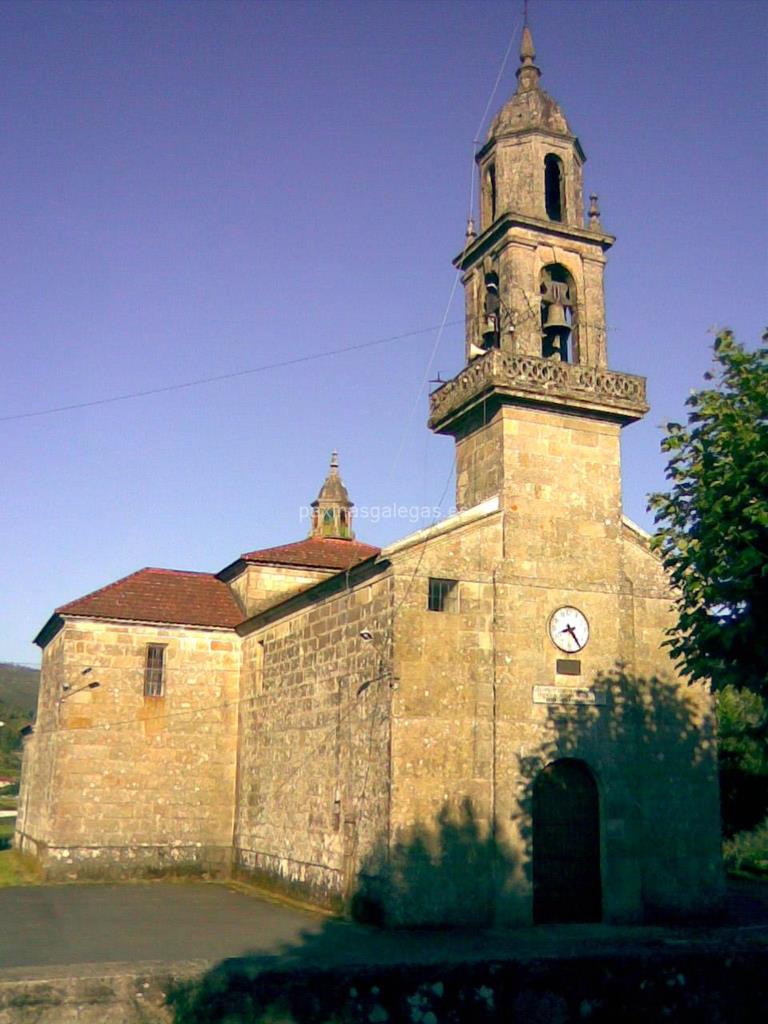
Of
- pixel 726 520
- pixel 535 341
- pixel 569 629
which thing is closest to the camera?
pixel 726 520

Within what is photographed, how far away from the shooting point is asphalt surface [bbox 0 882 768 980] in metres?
14.1

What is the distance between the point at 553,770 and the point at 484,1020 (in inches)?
455

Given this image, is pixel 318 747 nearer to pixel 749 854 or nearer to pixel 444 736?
pixel 444 736

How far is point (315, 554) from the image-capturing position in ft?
97.0

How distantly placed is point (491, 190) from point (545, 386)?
5.50 meters

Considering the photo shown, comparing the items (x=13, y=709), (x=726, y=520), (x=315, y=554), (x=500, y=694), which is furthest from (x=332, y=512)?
(x=13, y=709)

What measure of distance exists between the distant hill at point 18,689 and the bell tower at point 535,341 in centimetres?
12366

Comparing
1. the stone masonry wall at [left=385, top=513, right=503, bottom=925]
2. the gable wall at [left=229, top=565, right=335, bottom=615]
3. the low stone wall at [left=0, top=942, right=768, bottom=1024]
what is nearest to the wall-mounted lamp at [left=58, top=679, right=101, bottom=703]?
the gable wall at [left=229, top=565, right=335, bottom=615]

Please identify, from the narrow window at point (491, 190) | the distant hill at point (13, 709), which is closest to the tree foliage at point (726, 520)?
the narrow window at point (491, 190)

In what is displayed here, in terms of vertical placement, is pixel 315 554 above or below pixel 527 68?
below

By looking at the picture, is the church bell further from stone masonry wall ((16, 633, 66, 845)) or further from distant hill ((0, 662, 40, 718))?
distant hill ((0, 662, 40, 718))

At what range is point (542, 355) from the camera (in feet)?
70.9

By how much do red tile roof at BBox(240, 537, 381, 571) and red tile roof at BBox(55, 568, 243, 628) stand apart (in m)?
1.60

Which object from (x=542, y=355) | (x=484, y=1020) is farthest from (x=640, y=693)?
(x=484, y=1020)
